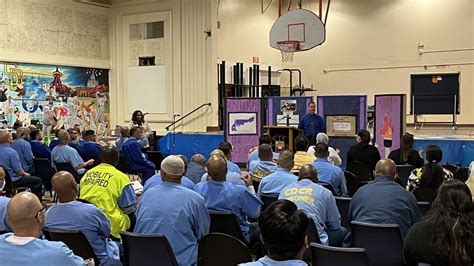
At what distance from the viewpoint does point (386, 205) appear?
3787 mm

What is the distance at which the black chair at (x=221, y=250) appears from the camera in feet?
10.7

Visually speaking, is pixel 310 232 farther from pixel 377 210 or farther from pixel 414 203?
pixel 414 203

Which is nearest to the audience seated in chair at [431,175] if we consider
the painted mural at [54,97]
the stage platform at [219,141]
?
the stage platform at [219,141]

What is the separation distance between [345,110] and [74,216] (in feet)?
27.5

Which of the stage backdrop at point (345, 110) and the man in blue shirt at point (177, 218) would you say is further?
the stage backdrop at point (345, 110)

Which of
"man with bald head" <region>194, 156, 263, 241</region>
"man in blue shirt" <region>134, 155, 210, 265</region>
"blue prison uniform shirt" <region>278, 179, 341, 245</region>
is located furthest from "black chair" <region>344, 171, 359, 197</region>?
"man in blue shirt" <region>134, 155, 210, 265</region>

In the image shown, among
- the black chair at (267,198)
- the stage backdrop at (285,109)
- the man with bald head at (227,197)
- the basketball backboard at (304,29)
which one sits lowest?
the black chair at (267,198)

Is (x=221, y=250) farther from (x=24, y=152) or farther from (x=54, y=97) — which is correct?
(x=54, y=97)

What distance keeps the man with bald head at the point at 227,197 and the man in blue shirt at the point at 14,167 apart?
4.04 metres

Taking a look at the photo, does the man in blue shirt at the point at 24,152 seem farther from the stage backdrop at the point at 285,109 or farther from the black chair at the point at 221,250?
the stage backdrop at the point at 285,109

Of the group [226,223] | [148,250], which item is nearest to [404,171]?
[226,223]

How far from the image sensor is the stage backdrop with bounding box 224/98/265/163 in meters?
11.8

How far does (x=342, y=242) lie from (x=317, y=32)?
8.54 metres

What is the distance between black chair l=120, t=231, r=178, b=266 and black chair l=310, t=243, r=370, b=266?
938 millimetres
